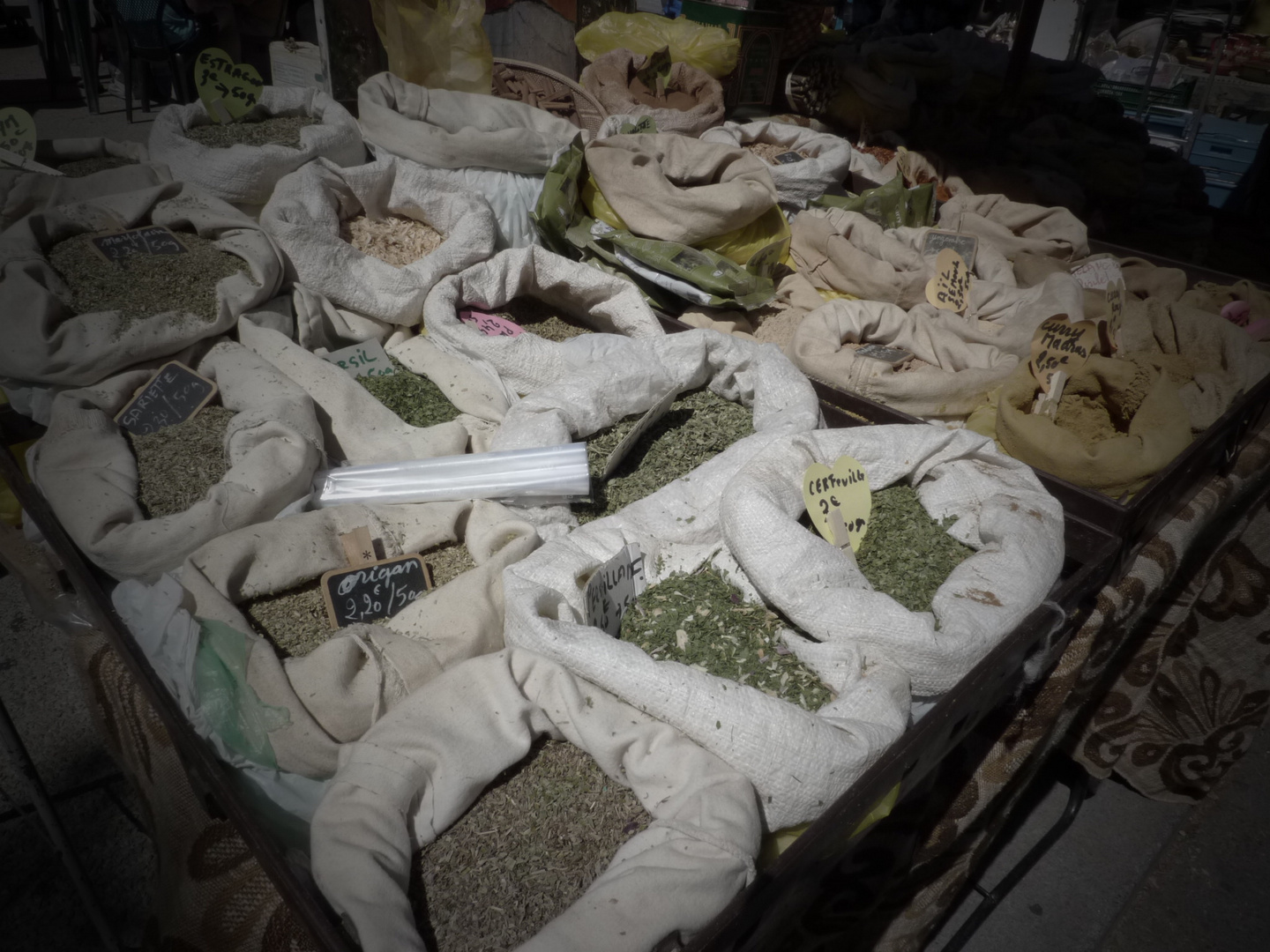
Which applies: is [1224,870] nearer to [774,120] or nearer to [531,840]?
[531,840]

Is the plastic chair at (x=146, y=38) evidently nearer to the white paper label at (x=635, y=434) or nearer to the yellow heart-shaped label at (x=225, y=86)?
the yellow heart-shaped label at (x=225, y=86)

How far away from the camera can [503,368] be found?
4.66ft

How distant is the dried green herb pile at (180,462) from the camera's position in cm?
105

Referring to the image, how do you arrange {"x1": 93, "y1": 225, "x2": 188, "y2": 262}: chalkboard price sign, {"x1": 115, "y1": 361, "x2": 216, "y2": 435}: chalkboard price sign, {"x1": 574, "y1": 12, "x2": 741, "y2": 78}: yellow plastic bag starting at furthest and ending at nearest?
1. {"x1": 574, "y1": 12, "x2": 741, "y2": 78}: yellow plastic bag
2. {"x1": 93, "y1": 225, "x2": 188, "y2": 262}: chalkboard price sign
3. {"x1": 115, "y1": 361, "x2": 216, "y2": 435}: chalkboard price sign

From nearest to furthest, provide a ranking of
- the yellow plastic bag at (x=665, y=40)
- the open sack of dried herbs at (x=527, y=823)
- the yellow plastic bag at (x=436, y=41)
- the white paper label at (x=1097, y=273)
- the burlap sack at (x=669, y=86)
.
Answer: the open sack of dried herbs at (x=527, y=823), the white paper label at (x=1097, y=273), the yellow plastic bag at (x=436, y=41), the burlap sack at (x=669, y=86), the yellow plastic bag at (x=665, y=40)

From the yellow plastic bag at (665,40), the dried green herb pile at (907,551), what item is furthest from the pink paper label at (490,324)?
the yellow plastic bag at (665,40)

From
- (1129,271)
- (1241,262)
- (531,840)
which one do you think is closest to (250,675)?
(531,840)

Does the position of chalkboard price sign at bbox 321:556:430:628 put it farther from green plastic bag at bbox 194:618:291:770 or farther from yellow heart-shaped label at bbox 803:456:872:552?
yellow heart-shaped label at bbox 803:456:872:552

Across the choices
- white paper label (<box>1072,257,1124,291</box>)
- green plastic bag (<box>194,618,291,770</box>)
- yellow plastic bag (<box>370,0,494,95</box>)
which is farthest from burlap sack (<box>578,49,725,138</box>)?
green plastic bag (<box>194,618,291,770</box>)

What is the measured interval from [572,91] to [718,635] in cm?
223

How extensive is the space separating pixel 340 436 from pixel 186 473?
0.23m

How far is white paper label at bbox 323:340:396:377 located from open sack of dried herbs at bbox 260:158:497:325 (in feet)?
0.28

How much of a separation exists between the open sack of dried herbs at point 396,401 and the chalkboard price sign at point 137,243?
0.26 m

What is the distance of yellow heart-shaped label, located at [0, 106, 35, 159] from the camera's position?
63.3 inches
